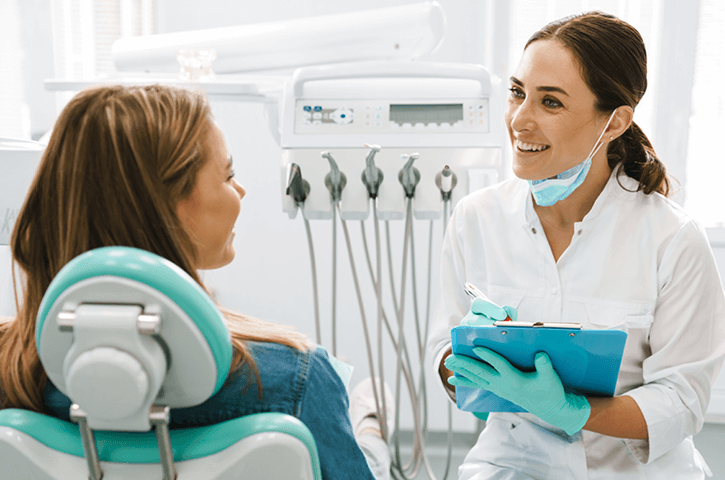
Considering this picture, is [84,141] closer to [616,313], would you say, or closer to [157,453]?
[157,453]

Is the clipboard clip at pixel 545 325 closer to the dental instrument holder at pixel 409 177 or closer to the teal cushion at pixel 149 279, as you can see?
the teal cushion at pixel 149 279

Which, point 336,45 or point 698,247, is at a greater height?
point 336,45

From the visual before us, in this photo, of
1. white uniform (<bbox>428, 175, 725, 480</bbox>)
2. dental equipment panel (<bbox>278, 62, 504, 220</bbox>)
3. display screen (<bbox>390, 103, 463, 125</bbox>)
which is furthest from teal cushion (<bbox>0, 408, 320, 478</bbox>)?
display screen (<bbox>390, 103, 463, 125</bbox>)

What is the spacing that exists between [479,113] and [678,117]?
1.25 metres

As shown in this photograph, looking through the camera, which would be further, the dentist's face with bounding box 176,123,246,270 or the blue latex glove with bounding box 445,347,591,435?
the blue latex glove with bounding box 445,347,591,435

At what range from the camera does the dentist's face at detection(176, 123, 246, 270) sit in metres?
0.78

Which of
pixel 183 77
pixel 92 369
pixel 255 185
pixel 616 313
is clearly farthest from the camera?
pixel 255 185

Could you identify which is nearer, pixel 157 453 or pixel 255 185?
pixel 157 453

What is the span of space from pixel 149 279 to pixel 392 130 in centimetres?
118

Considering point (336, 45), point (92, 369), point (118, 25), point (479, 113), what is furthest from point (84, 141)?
point (118, 25)

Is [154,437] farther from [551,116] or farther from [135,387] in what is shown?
[551,116]

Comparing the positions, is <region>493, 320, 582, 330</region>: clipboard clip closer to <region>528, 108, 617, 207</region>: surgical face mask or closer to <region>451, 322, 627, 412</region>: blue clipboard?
<region>451, 322, 627, 412</region>: blue clipboard

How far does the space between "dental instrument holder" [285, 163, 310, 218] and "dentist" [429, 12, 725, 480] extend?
525 mm

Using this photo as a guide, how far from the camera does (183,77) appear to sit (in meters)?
1.80
